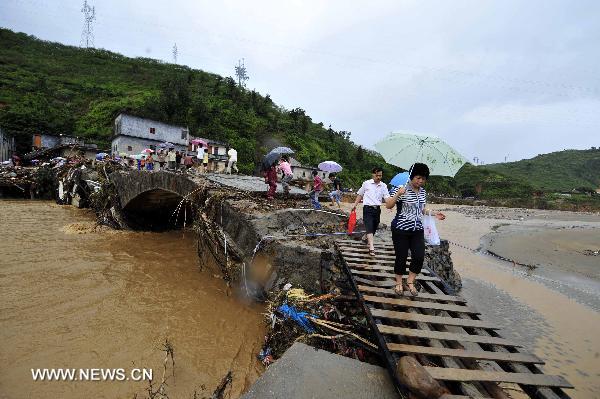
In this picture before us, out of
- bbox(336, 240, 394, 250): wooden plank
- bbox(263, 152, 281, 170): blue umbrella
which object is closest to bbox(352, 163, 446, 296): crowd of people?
bbox(336, 240, 394, 250): wooden plank

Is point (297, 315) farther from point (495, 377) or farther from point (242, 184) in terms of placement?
point (242, 184)

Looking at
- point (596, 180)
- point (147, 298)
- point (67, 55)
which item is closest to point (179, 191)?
point (147, 298)

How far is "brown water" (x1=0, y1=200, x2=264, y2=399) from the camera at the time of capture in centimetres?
489

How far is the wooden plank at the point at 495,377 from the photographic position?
2.94 metres

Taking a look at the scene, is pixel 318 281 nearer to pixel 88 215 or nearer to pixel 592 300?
pixel 592 300

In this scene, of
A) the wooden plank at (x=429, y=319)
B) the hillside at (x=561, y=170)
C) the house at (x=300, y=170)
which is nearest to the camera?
the wooden plank at (x=429, y=319)

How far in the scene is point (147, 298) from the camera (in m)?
7.84

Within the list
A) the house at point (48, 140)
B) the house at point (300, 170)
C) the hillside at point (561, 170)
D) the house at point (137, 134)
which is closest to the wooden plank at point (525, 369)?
the house at point (137, 134)

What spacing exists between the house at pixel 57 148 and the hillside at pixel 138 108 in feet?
8.11

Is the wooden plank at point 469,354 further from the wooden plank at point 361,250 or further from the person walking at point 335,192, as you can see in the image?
the person walking at point 335,192

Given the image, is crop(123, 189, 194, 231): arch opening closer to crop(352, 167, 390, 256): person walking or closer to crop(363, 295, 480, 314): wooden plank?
crop(352, 167, 390, 256): person walking

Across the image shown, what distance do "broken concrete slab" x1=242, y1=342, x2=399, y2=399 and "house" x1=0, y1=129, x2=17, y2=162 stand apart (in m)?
46.8

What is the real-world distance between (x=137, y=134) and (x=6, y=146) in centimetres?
1597

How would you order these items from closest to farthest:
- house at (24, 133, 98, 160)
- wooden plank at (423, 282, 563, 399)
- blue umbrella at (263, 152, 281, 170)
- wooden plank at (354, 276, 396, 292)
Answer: wooden plank at (423, 282, 563, 399) < wooden plank at (354, 276, 396, 292) < blue umbrella at (263, 152, 281, 170) < house at (24, 133, 98, 160)
